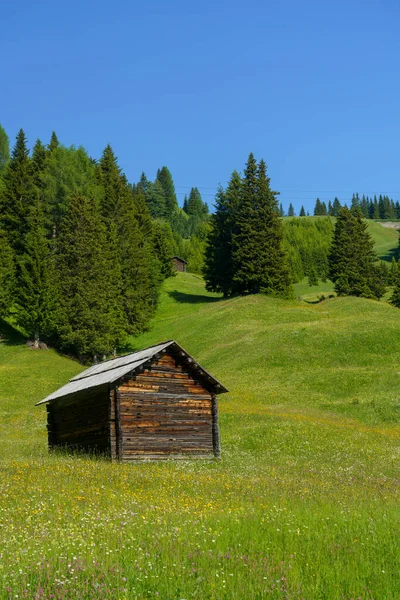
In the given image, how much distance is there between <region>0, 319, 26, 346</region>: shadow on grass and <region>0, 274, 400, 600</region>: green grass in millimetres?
13090

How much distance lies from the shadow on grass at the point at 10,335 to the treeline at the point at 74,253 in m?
1.28

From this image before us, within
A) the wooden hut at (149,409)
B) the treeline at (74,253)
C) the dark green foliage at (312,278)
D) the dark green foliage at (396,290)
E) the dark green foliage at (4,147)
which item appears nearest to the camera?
the wooden hut at (149,409)

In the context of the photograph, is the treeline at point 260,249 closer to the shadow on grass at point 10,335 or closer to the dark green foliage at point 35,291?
the dark green foliage at point 35,291

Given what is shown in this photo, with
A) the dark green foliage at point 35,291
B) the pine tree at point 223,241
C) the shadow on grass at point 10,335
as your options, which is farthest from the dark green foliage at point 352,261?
the shadow on grass at point 10,335

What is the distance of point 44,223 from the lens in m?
79.9

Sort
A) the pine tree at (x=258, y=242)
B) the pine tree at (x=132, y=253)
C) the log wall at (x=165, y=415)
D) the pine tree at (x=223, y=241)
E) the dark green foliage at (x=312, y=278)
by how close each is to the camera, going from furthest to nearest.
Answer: the dark green foliage at (x=312, y=278) → the pine tree at (x=223, y=241) → the pine tree at (x=258, y=242) → the pine tree at (x=132, y=253) → the log wall at (x=165, y=415)

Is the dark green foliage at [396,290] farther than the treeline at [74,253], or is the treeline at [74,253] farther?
the dark green foliage at [396,290]

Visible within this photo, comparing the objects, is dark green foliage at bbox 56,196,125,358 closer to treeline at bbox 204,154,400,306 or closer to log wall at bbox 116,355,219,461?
treeline at bbox 204,154,400,306

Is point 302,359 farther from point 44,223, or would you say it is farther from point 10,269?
point 44,223

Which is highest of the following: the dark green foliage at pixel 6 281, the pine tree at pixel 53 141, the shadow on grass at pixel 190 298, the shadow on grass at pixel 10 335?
the pine tree at pixel 53 141

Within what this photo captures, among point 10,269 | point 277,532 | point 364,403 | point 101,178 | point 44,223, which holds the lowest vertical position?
point 364,403

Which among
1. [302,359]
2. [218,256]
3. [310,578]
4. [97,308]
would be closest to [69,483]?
[310,578]

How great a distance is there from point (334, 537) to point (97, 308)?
187ft

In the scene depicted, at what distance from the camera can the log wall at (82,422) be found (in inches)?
1190
